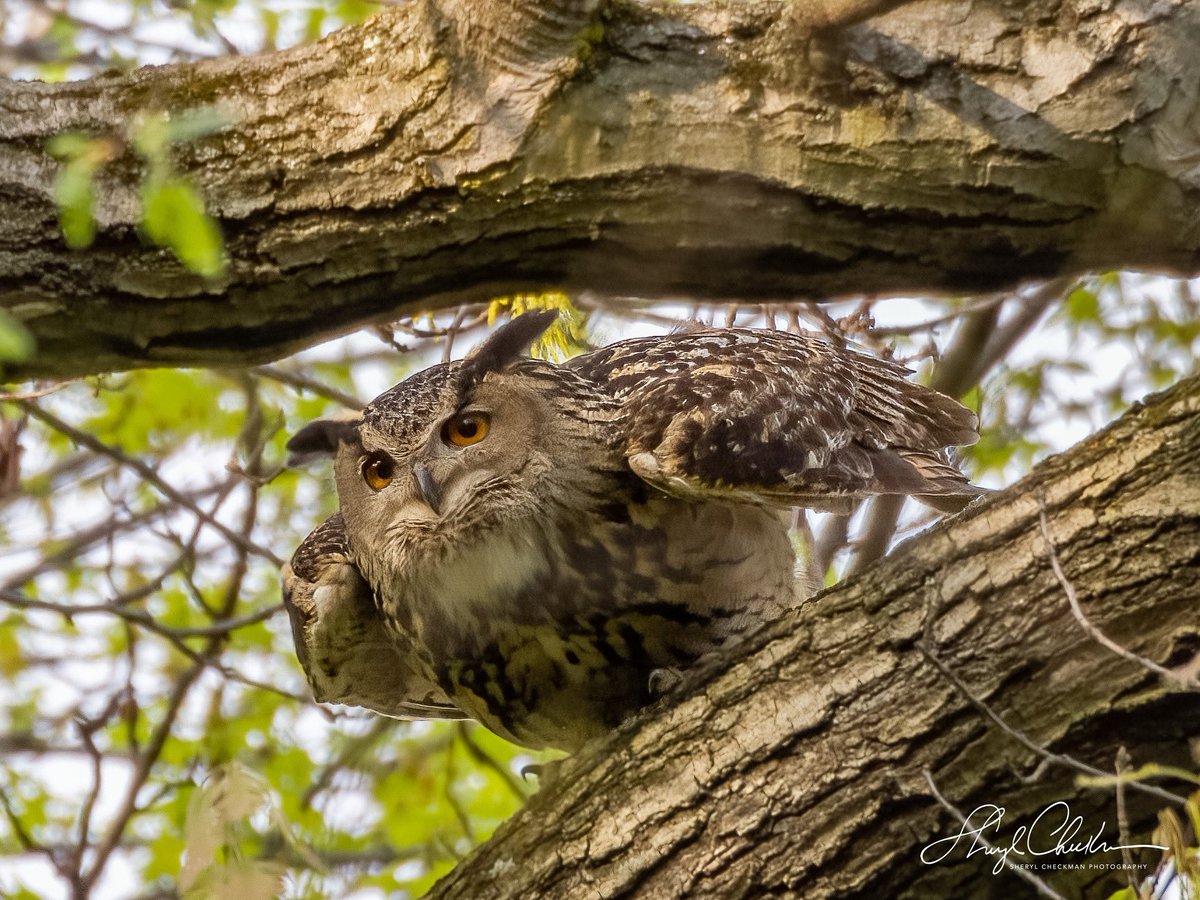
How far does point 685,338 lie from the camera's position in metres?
3.95

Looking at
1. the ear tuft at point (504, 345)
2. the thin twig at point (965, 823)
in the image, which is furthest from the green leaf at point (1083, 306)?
the thin twig at point (965, 823)

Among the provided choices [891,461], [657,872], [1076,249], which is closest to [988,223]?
[1076,249]

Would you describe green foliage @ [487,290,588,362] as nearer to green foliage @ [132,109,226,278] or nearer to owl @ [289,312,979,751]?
owl @ [289,312,979,751]

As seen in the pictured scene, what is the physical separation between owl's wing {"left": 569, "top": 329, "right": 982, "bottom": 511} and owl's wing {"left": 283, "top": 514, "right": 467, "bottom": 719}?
0.95 metres

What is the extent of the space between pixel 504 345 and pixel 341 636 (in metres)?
1.02

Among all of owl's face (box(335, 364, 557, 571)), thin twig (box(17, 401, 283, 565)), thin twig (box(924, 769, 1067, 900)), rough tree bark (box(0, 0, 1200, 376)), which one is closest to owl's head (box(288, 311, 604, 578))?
owl's face (box(335, 364, 557, 571))

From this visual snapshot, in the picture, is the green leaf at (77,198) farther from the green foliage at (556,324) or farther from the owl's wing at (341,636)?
the green foliage at (556,324)

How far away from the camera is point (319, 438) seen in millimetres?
4176

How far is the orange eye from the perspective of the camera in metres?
3.76

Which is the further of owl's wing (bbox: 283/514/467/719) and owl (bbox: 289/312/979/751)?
owl's wing (bbox: 283/514/467/719)

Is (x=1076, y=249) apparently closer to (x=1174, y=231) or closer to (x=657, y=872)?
(x=1174, y=231)

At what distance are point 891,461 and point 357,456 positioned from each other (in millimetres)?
1562

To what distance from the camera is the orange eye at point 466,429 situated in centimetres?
376
